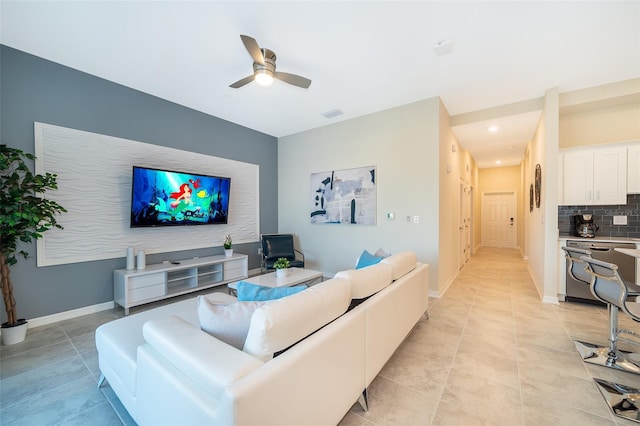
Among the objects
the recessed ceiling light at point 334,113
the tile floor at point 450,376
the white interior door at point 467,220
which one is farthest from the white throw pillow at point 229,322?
the white interior door at point 467,220

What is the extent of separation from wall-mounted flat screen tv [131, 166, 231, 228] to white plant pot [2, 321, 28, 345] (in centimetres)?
139

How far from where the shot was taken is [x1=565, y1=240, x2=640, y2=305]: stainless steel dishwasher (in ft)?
10.3

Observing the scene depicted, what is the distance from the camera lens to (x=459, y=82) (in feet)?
10.8

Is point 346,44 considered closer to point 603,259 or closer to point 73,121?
point 73,121

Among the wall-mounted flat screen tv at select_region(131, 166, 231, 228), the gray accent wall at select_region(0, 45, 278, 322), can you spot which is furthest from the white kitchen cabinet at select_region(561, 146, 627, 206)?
the gray accent wall at select_region(0, 45, 278, 322)

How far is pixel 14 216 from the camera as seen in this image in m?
2.33

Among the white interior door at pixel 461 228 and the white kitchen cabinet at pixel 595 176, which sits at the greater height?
the white kitchen cabinet at pixel 595 176

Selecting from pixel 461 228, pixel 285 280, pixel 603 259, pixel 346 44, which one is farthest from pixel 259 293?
pixel 461 228

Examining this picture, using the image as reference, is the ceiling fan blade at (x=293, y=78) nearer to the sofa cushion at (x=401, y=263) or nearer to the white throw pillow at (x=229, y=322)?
the sofa cushion at (x=401, y=263)

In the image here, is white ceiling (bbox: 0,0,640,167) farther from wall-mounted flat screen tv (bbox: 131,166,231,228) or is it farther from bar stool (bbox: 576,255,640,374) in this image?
bar stool (bbox: 576,255,640,374)

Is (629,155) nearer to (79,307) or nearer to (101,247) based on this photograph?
(101,247)

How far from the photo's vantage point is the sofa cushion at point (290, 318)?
1.11 meters

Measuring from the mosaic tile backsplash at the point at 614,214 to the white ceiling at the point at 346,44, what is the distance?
165 cm

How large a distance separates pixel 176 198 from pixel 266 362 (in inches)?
136
